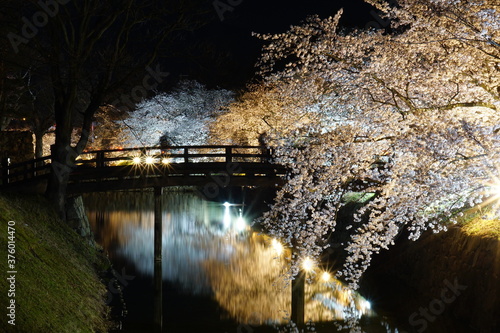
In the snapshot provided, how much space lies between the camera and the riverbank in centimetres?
1043

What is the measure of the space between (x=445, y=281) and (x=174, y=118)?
27.7 metres

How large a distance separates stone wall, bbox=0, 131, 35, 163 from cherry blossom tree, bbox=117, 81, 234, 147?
650 inches

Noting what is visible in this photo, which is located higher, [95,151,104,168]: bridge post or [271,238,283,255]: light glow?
[95,151,104,168]: bridge post

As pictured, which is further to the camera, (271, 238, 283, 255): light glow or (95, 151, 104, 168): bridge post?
(271, 238, 283, 255): light glow

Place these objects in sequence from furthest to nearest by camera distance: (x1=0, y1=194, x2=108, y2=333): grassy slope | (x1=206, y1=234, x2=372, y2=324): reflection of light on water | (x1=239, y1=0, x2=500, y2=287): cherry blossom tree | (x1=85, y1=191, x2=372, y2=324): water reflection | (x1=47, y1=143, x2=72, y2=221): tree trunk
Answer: (x1=47, y1=143, x2=72, y2=221): tree trunk, (x1=85, y1=191, x2=372, y2=324): water reflection, (x1=206, y1=234, x2=372, y2=324): reflection of light on water, (x1=239, y1=0, x2=500, y2=287): cherry blossom tree, (x1=0, y1=194, x2=108, y2=333): grassy slope

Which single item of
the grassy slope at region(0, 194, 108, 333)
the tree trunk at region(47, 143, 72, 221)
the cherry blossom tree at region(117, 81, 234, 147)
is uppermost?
the cherry blossom tree at region(117, 81, 234, 147)

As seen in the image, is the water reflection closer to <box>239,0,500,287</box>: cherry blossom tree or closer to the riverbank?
the riverbank

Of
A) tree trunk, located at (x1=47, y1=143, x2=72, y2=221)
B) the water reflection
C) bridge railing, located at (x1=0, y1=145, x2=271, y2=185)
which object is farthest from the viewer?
bridge railing, located at (x1=0, y1=145, x2=271, y2=185)

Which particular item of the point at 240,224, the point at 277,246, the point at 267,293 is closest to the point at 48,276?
the point at 267,293

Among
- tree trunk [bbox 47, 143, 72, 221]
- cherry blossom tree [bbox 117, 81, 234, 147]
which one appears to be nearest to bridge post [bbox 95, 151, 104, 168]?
tree trunk [bbox 47, 143, 72, 221]

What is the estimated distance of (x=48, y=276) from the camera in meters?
9.46

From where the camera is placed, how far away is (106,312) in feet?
39.0

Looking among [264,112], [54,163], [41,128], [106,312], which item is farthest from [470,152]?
[41,128]

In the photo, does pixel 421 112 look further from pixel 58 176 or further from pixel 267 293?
pixel 58 176
